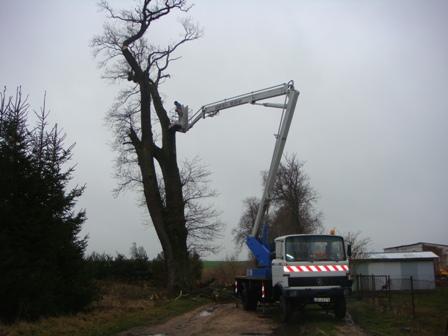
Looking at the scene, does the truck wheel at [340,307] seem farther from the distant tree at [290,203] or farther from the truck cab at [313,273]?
the distant tree at [290,203]

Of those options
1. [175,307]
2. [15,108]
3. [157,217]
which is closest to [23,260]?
[15,108]

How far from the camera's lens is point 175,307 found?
2027cm

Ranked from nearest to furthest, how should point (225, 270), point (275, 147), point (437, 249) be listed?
point (275, 147), point (225, 270), point (437, 249)

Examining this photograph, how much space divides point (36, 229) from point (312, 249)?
8157 mm

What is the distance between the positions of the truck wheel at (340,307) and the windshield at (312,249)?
1.18m

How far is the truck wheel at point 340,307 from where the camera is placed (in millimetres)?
14867

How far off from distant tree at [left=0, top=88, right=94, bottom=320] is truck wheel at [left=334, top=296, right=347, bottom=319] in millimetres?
7878

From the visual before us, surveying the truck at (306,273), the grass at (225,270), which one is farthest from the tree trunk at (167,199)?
the truck at (306,273)

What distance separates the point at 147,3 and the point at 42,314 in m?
18.5

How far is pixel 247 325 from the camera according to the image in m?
14.5

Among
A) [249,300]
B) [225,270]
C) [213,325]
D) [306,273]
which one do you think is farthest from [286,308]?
[225,270]

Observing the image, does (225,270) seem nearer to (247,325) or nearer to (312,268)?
(247,325)

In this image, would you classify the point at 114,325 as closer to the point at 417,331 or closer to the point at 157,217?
the point at 417,331

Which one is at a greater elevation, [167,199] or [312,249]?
[167,199]
